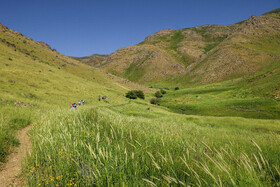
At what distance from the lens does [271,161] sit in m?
3.32

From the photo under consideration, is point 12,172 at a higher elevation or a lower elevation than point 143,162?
lower

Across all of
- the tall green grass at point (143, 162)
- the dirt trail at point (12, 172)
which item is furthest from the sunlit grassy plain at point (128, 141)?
the dirt trail at point (12, 172)

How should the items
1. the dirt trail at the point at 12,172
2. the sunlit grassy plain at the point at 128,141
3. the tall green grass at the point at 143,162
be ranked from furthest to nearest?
the dirt trail at the point at 12,172, the sunlit grassy plain at the point at 128,141, the tall green grass at the point at 143,162

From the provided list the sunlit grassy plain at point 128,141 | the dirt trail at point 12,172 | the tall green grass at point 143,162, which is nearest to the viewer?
the tall green grass at point 143,162

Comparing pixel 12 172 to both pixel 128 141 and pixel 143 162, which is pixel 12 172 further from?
pixel 143 162

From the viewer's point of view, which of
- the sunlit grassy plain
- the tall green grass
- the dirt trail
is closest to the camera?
the tall green grass

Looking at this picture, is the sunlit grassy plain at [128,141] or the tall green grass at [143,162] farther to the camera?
the sunlit grassy plain at [128,141]

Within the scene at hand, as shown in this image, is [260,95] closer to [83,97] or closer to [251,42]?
[83,97]

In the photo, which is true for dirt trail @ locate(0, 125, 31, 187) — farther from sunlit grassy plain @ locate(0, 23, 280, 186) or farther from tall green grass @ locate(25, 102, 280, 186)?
tall green grass @ locate(25, 102, 280, 186)

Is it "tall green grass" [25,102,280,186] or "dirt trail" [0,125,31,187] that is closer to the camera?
"tall green grass" [25,102,280,186]

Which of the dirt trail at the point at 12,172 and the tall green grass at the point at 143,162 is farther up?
the tall green grass at the point at 143,162

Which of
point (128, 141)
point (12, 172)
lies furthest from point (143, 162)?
point (12, 172)

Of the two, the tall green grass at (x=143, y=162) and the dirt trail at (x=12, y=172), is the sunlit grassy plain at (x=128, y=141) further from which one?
the dirt trail at (x=12, y=172)

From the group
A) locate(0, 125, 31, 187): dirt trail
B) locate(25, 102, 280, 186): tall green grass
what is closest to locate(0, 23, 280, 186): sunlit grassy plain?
locate(25, 102, 280, 186): tall green grass
